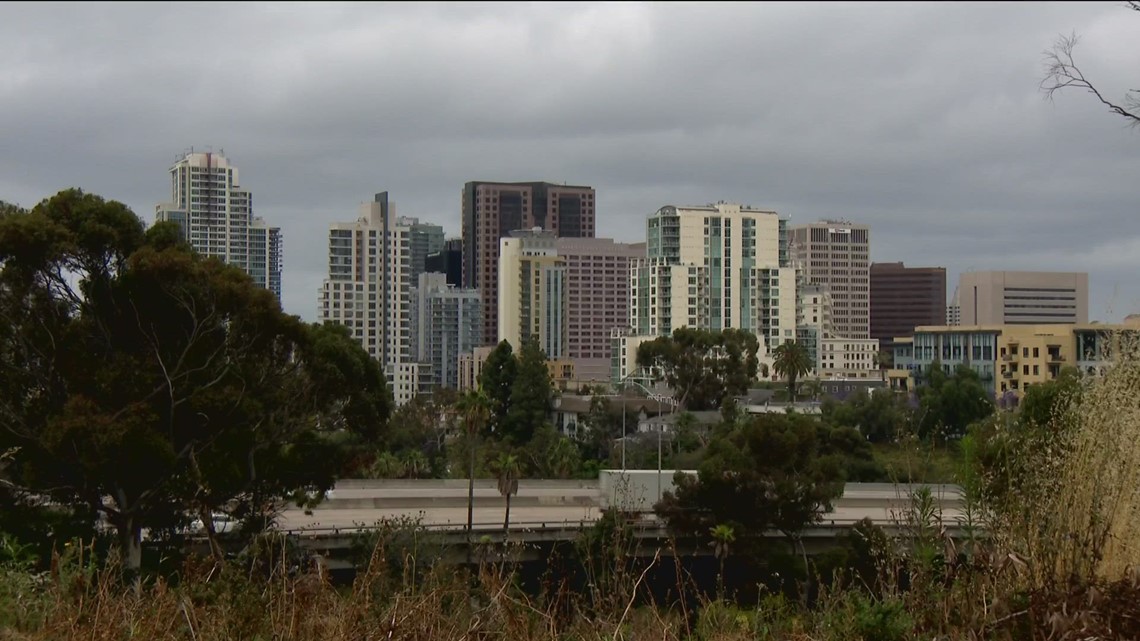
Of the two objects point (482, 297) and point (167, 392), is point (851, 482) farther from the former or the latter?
point (482, 297)

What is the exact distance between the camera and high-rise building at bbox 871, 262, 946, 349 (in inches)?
5871

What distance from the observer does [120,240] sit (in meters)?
17.1

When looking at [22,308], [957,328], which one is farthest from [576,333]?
[22,308]

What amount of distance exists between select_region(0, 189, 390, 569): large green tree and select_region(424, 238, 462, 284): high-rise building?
427ft

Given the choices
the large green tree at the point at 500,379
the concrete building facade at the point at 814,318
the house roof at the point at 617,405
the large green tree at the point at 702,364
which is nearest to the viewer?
the large green tree at the point at 500,379

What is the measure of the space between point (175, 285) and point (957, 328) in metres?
55.0

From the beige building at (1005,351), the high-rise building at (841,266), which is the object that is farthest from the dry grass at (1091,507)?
the high-rise building at (841,266)

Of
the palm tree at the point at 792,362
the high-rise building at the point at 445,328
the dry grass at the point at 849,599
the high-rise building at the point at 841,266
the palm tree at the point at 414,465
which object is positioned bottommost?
the palm tree at the point at 414,465

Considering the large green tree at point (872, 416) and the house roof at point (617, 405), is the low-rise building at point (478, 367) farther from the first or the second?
the large green tree at point (872, 416)

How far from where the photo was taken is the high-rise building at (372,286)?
105 meters

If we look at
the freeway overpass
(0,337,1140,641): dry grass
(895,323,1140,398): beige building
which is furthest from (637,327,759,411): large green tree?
(0,337,1140,641): dry grass

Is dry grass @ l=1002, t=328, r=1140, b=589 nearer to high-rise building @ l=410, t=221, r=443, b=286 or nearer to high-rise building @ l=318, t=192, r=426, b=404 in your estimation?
high-rise building @ l=318, t=192, r=426, b=404

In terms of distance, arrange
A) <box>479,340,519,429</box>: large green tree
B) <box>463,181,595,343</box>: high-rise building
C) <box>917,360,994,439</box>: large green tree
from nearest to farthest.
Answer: <box>917,360,994,439</box>: large green tree → <box>479,340,519,429</box>: large green tree → <box>463,181,595,343</box>: high-rise building

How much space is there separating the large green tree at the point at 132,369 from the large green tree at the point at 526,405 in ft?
92.5
